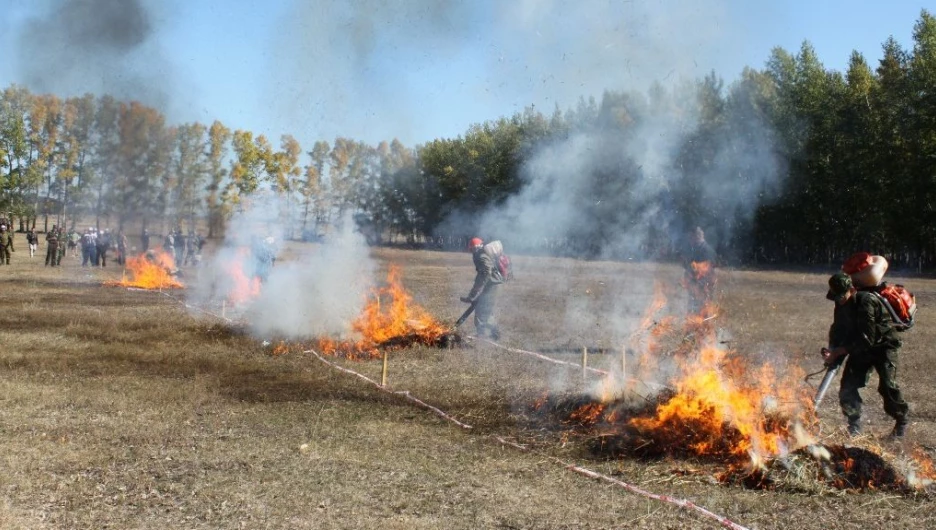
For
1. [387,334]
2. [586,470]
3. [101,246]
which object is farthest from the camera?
[101,246]

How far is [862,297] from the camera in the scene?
722cm

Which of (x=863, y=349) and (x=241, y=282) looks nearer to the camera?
(x=863, y=349)

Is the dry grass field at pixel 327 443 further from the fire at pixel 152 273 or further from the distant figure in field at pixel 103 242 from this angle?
the distant figure in field at pixel 103 242

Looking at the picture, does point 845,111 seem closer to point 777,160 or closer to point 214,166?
point 777,160

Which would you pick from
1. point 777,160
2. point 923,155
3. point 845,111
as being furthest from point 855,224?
point 777,160

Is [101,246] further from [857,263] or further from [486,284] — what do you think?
[857,263]

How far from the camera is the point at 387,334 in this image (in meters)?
13.4

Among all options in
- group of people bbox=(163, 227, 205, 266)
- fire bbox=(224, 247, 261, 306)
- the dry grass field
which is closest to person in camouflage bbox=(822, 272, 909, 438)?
the dry grass field

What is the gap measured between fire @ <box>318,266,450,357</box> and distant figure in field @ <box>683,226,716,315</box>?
4.27 m

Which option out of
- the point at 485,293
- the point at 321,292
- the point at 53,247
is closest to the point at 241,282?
the point at 321,292

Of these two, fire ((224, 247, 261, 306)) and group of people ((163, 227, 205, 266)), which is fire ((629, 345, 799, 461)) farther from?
group of people ((163, 227, 205, 266))

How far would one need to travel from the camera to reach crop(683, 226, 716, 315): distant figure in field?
40.0 feet

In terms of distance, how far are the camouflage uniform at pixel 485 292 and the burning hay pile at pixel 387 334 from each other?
39.4 inches

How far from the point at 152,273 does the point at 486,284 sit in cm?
1716
